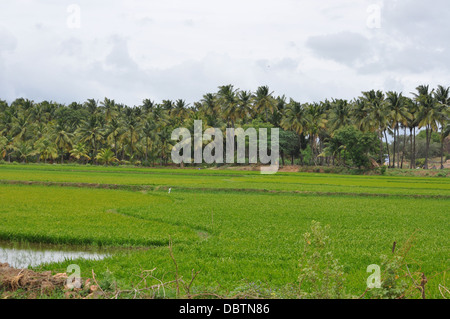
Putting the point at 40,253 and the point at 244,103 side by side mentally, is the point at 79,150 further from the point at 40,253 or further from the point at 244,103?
the point at 40,253

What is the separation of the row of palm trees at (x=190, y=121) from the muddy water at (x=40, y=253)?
139 feet

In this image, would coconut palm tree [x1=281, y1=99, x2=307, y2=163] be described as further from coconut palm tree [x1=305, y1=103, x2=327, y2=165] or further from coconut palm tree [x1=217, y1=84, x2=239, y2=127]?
coconut palm tree [x1=217, y1=84, x2=239, y2=127]

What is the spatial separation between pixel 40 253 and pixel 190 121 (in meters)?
47.8

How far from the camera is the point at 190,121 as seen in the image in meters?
55.7

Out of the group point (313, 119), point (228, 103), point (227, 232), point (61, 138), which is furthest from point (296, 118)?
Answer: point (227, 232)

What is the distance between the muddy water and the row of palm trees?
139 ft

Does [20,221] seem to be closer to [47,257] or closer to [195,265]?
[47,257]

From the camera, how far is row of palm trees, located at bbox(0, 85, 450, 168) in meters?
48.2

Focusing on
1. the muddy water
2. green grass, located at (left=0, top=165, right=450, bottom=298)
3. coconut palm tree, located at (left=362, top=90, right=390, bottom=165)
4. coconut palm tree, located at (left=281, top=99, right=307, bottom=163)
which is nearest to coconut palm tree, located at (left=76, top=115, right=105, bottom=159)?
coconut palm tree, located at (left=281, top=99, right=307, bottom=163)

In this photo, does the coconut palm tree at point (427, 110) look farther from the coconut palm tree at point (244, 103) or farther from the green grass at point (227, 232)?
the green grass at point (227, 232)

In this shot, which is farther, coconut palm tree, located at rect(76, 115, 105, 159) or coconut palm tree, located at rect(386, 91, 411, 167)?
coconut palm tree, located at rect(76, 115, 105, 159)

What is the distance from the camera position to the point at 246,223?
1170cm
